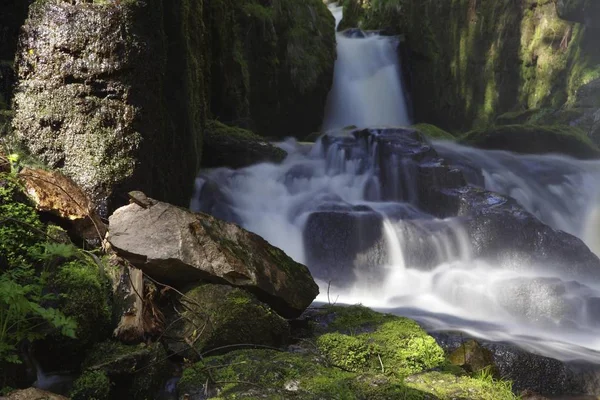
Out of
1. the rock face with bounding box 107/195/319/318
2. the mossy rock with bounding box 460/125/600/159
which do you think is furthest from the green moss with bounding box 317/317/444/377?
the mossy rock with bounding box 460/125/600/159

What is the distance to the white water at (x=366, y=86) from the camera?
58.5ft

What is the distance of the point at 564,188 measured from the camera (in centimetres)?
1315

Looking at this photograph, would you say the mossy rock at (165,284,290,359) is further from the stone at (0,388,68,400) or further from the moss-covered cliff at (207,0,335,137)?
the moss-covered cliff at (207,0,335,137)

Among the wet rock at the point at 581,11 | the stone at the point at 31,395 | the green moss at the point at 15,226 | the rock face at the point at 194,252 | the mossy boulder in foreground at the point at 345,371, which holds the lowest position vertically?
the mossy boulder in foreground at the point at 345,371

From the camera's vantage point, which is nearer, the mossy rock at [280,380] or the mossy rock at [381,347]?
the mossy rock at [280,380]

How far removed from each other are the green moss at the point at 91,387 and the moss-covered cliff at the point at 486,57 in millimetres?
17008

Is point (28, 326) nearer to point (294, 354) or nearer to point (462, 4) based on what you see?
point (294, 354)

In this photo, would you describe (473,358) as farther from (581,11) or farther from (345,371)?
(581,11)

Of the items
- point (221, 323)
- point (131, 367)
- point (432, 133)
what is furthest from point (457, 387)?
point (432, 133)

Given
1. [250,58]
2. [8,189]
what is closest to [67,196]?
[8,189]

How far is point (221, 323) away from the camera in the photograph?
161 inches

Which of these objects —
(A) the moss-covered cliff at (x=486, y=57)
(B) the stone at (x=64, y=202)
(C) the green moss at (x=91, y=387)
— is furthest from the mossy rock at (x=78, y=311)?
(A) the moss-covered cliff at (x=486, y=57)

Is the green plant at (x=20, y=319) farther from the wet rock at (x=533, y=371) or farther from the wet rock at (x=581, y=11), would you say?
the wet rock at (x=581, y=11)

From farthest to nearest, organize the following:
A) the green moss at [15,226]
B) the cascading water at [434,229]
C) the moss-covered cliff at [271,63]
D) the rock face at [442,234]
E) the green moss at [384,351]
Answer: the moss-covered cliff at [271,63] → the rock face at [442,234] → the cascading water at [434,229] → the green moss at [384,351] → the green moss at [15,226]
